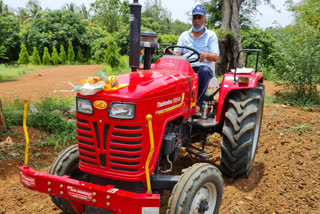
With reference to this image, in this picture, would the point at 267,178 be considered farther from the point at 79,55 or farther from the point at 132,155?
the point at 79,55

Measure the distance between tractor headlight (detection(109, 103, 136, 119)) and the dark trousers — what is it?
5.82ft

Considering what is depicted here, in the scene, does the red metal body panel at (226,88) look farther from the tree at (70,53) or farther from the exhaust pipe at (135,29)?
the tree at (70,53)

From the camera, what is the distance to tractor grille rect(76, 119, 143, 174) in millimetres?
2338

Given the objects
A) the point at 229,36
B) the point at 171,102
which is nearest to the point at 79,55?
the point at 229,36

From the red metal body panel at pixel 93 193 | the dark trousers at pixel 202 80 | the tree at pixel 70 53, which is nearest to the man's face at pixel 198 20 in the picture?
the dark trousers at pixel 202 80

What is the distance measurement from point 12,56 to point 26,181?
2841 centimetres

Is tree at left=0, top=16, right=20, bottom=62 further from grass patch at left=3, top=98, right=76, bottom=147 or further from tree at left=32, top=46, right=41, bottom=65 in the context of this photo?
grass patch at left=3, top=98, right=76, bottom=147

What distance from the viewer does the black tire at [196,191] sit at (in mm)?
2361

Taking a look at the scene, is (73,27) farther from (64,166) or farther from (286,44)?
(64,166)

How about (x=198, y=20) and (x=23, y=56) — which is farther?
(x=23, y=56)

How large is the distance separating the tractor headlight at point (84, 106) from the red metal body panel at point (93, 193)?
1.93 ft

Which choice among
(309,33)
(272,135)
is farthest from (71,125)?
(309,33)

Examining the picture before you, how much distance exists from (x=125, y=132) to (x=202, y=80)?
189 cm

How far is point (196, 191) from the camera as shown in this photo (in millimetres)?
2461
